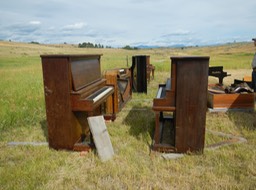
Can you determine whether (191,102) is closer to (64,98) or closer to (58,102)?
(64,98)

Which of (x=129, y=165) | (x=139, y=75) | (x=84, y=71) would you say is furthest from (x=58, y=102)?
(x=139, y=75)

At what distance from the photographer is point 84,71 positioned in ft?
14.8

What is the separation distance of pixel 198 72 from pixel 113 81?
3017 mm

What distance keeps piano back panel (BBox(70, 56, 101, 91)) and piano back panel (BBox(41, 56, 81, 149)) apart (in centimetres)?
20

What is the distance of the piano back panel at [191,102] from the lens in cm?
360

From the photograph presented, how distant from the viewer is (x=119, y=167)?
345cm

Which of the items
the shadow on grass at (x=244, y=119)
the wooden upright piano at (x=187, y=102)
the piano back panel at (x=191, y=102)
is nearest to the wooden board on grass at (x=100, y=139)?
the wooden upright piano at (x=187, y=102)

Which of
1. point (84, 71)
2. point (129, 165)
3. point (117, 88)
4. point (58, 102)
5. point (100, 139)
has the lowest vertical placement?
point (129, 165)

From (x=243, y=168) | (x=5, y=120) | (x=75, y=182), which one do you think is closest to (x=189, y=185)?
(x=243, y=168)

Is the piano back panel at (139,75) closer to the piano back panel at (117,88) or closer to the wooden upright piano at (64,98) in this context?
the piano back panel at (117,88)

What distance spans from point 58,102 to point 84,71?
0.88 m

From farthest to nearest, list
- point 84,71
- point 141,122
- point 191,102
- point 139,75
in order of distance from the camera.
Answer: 1. point 139,75
2. point 141,122
3. point 84,71
4. point 191,102

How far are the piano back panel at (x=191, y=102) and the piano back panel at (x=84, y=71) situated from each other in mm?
1718

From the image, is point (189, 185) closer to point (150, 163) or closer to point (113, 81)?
point (150, 163)
